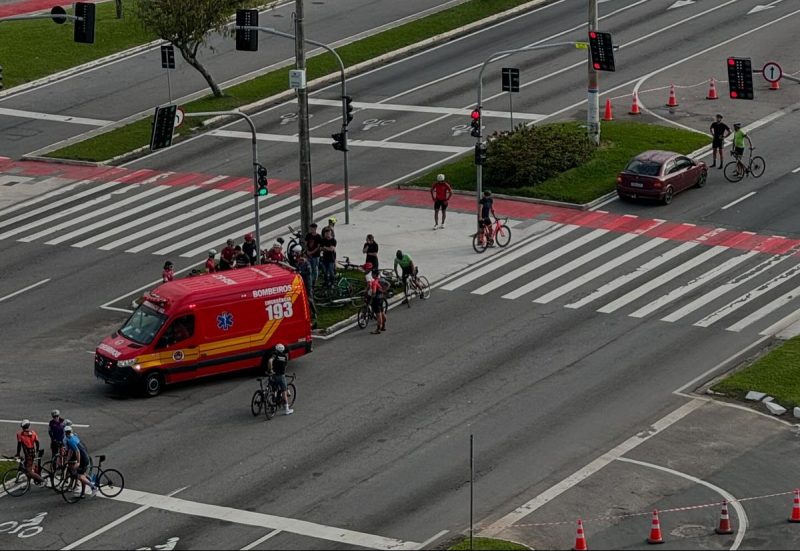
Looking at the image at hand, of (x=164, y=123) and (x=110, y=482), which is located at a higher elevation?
(x=164, y=123)

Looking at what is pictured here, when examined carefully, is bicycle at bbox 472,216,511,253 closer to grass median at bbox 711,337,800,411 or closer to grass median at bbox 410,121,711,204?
grass median at bbox 410,121,711,204

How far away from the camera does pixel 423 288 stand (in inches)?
1896

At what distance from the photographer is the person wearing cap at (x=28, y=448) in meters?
35.9

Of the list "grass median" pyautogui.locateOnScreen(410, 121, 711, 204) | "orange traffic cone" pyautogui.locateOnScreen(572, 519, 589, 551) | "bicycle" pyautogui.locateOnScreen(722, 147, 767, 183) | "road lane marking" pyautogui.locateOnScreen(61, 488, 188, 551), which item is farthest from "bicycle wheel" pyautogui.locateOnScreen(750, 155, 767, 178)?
"road lane marking" pyautogui.locateOnScreen(61, 488, 188, 551)

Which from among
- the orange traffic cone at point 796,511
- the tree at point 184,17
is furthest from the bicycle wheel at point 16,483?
the tree at point 184,17

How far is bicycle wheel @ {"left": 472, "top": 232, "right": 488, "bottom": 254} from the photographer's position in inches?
2048

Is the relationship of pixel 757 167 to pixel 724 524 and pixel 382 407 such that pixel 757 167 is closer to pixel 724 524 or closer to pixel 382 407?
pixel 382 407

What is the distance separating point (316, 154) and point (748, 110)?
16.4 meters

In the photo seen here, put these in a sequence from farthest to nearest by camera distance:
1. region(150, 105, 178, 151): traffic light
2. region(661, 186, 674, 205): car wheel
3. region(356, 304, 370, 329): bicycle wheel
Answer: region(661, 186, 674, 205): car wheel → region(150, 105, 178, 151): traffic light → region(356, 304, 370, 329): bicycle wheel

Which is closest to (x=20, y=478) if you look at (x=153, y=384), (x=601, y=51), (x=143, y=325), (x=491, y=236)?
(x=153, y=384)

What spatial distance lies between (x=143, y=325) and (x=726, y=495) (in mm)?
15249

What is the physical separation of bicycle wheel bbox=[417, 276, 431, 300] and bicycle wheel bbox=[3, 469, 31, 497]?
14.8 m

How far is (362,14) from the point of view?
81125mm

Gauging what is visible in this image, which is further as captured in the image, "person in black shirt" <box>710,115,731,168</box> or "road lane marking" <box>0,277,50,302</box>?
"person in black shirt" <box>710,115,731,168</box>
